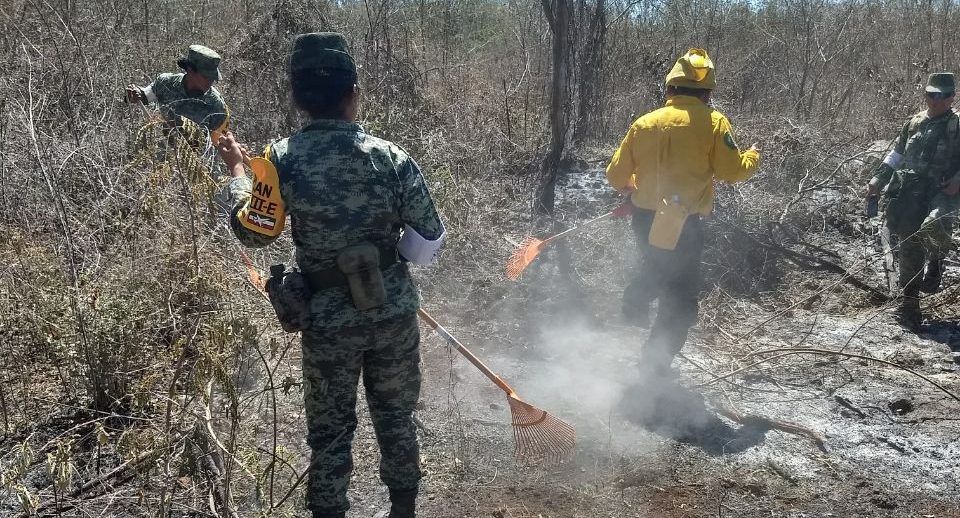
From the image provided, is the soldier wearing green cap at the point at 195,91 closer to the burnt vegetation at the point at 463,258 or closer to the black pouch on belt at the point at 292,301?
the burnt vegetation at the point at 463,258

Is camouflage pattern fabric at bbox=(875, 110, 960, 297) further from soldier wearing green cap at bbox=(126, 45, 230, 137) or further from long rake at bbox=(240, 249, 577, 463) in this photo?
soldier wearing green cap at bbox=(126, 45, 230, 137)

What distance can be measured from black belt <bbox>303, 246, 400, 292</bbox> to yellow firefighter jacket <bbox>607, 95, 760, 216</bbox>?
182 cm

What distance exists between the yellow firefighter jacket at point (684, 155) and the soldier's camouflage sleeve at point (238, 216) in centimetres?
209

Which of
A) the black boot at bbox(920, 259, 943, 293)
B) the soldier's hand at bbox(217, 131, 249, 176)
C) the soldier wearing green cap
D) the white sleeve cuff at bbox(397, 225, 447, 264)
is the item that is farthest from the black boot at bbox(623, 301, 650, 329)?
the soldier wearing green cap

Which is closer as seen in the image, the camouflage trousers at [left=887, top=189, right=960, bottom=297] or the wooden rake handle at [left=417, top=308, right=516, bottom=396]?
the wooden rake handle at [left=417, top=308, right=516, bottom=396]

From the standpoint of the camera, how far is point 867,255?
5.56 metres

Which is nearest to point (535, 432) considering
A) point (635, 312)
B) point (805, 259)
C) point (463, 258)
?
point (635, 312)

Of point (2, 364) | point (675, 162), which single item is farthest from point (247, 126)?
point (675, 162)

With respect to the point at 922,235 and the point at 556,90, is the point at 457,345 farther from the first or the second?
the point at 922,235

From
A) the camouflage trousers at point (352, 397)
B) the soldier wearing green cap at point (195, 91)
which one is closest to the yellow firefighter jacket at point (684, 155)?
the camouflage trousers at point (352, 397)

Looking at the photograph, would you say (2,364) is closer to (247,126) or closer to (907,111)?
(247,126)

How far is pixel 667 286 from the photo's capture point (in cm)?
386

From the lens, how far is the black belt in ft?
7.51

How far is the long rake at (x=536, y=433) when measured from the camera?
310cm
